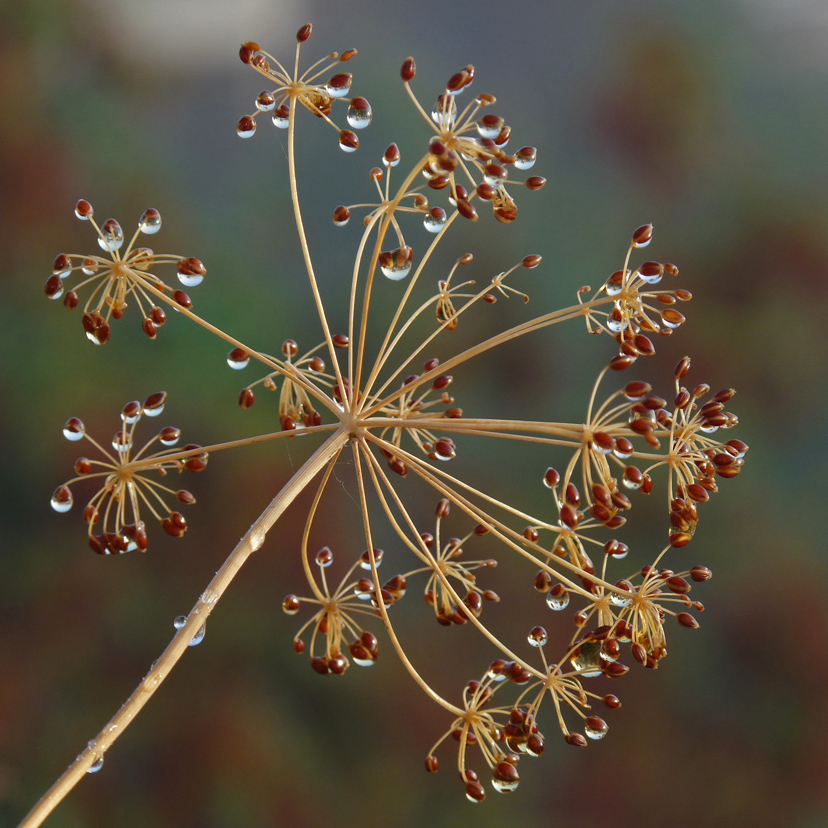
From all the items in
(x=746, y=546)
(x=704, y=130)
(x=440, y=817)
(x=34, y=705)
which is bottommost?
(x=34, y=705)

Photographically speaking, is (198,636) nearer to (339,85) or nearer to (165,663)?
(165,663)

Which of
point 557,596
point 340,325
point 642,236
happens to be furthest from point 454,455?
point 340,325

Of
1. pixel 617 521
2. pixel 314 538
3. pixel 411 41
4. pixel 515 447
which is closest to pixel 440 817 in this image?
pixel 314 538

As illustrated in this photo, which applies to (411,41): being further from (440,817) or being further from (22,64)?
(440,817)

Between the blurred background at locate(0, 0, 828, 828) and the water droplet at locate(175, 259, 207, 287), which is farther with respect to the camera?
the blurred background at locate(0, 0, 828, 828)

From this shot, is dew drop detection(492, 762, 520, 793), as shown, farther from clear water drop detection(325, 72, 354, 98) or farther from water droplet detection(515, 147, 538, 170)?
clear water drop detection(325, 72, 354, 98)

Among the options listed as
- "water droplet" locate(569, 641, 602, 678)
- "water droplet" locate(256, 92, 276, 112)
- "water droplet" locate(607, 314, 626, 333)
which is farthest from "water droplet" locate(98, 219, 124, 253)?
"water droplet" locate(569, 641, 602, 678)
